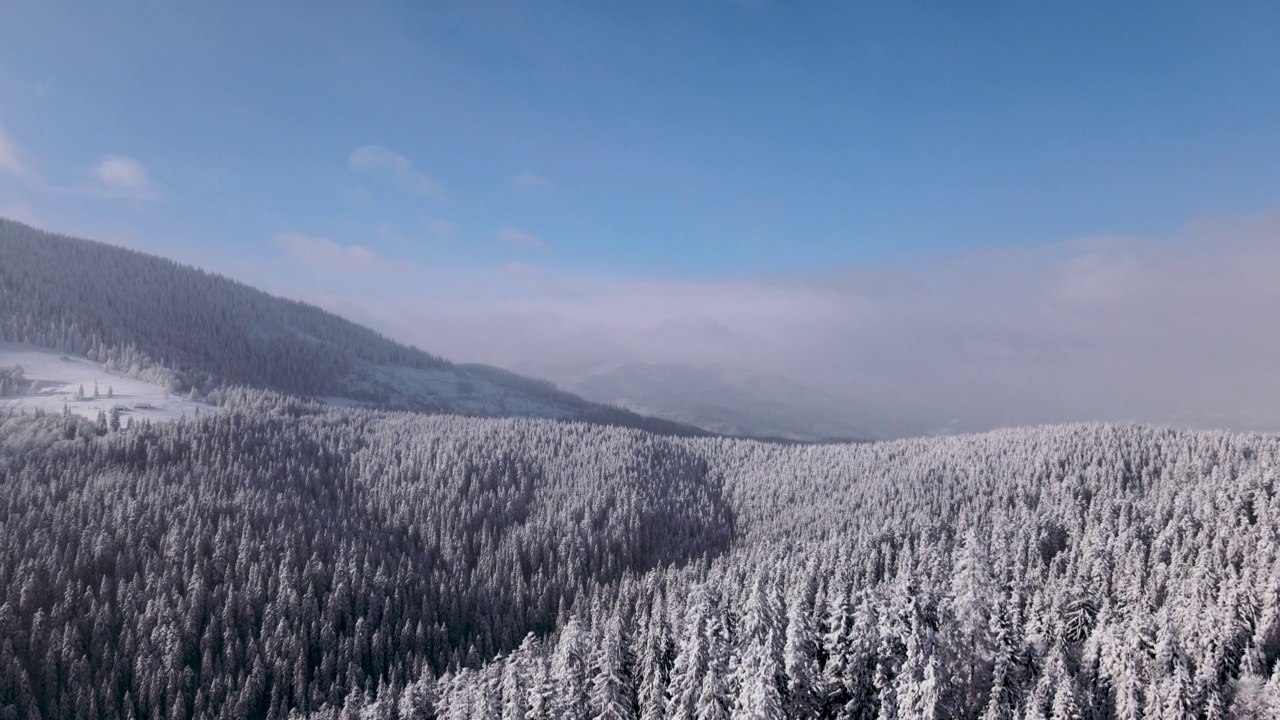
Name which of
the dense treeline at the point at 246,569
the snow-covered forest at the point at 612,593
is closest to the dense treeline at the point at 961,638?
the snow-covered forest at the point at 612,593

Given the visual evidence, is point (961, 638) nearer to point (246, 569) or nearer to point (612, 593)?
point (612, 593)

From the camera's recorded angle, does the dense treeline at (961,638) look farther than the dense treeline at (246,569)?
No

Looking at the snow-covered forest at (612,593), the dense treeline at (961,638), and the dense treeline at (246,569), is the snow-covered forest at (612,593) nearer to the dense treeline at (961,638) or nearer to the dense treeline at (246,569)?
the dense treeline at (961,638)

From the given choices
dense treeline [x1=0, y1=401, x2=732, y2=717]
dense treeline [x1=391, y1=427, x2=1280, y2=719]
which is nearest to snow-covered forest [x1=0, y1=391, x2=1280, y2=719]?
dense treeline [x1=391, y1=427, x2=1280, y2=719]

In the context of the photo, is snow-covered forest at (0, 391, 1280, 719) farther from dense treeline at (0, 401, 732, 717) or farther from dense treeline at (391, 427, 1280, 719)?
dense treeline at (0, 401, 732, 717)

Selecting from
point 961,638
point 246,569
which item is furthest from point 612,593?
point 961,638

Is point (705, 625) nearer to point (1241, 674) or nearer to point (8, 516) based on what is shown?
point (1241, 674)
